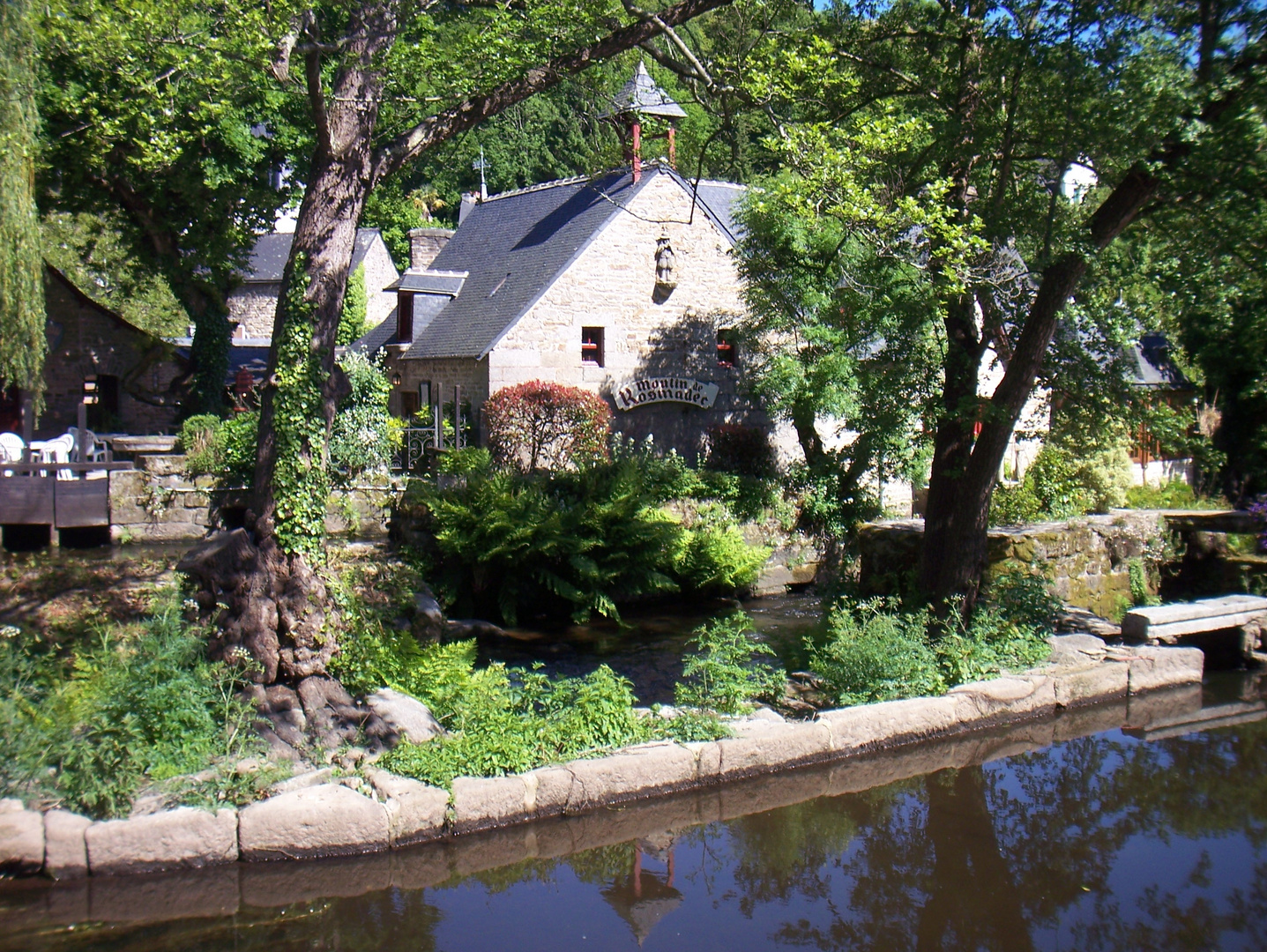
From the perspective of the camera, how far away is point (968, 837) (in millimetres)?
6184

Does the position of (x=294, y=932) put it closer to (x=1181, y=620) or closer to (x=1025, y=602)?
(x=1025, y=602)

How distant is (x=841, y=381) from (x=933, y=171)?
259 inches

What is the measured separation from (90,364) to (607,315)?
12.5 m

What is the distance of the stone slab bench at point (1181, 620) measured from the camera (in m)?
9.55

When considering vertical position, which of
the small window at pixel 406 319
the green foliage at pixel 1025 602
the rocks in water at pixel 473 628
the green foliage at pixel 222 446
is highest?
the small window at pixel 406 319

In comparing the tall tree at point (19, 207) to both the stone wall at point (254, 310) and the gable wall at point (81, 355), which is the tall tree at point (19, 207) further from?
the stone wall at point (254, 310)

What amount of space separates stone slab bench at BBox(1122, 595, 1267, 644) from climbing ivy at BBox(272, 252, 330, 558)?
301 inches

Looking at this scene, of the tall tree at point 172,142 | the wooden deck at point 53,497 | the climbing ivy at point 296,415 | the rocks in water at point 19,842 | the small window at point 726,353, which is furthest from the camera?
the small window at point 726,353

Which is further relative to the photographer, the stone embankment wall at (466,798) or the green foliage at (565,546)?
the green foliage at (565,546)

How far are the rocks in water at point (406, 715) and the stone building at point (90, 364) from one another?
642 inches

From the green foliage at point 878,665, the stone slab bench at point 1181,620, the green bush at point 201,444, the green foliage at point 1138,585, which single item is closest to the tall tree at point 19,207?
the green bush at point 201,444

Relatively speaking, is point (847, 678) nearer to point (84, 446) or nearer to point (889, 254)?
point (889, 254)

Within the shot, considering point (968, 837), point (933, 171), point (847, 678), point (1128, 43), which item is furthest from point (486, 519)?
point (1128, 43)

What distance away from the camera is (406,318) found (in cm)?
2138
